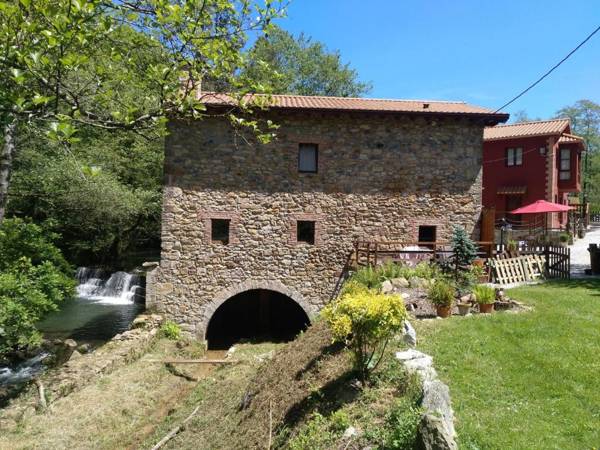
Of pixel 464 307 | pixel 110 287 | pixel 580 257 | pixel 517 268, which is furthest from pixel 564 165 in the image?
pixel 110 287

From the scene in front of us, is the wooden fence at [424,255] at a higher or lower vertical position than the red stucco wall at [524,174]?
lower

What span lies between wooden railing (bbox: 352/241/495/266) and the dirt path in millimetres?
5916

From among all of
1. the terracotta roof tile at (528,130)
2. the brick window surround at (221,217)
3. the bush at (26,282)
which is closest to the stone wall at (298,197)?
the brick window surround at (221,217)

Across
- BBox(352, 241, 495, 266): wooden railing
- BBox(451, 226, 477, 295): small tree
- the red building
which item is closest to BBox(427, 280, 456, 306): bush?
BBox(451, 226, 477, 295): small tree

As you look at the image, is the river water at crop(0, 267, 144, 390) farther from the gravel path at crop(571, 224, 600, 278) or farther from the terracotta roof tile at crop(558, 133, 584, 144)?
the terracotta roof tile at crop(558, 133, 584, 144)

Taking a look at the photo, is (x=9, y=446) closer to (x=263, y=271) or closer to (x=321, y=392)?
(x=321, y=392)

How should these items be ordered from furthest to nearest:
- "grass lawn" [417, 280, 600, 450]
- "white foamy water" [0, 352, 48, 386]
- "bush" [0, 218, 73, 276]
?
"white foamy water" [0, 352, 48, 386] → "bush" [0, 218, 73, 276] → "grass lawn" [417, 280, 600, 450]

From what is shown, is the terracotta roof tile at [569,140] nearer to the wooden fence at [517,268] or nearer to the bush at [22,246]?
the wooden fence at [517,268]

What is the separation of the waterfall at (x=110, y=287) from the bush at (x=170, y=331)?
7393 mm

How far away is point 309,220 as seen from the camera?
13.5 m

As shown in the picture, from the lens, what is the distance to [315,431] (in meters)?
5.18

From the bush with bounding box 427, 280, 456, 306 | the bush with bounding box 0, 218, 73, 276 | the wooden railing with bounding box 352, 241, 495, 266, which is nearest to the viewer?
the bush with bounding box 427, 280, 456, 306

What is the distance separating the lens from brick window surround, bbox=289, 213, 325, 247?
13.5 metres

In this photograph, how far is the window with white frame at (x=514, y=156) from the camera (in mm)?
25359
